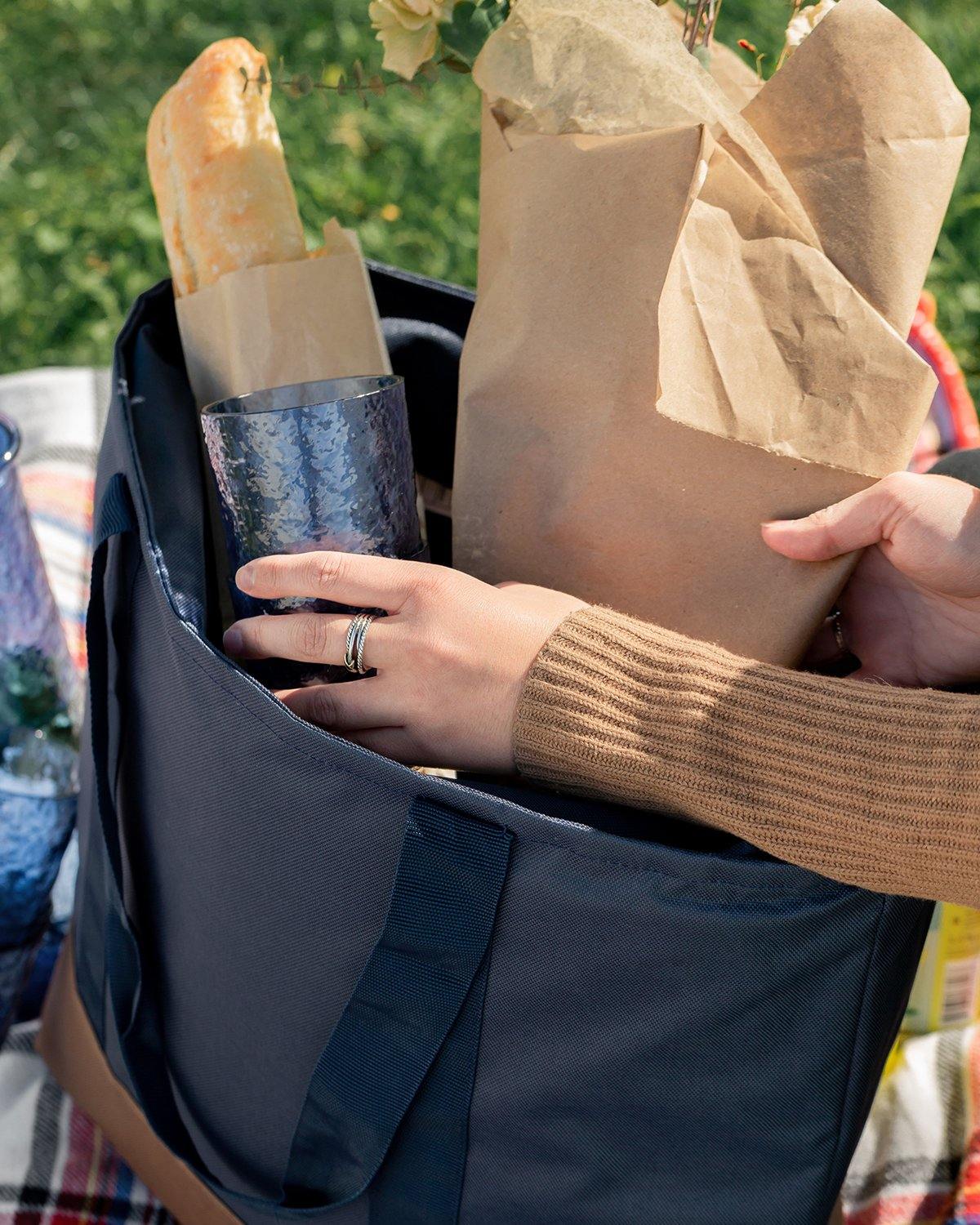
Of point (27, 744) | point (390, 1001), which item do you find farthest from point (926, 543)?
point (27, 744)

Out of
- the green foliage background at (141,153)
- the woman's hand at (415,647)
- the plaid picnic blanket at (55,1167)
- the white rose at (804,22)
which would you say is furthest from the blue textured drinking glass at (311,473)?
the green foliage background at (141,153)

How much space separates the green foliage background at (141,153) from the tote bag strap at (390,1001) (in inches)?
64.0

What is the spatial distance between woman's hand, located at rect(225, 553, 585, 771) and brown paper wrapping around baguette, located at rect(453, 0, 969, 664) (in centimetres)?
11

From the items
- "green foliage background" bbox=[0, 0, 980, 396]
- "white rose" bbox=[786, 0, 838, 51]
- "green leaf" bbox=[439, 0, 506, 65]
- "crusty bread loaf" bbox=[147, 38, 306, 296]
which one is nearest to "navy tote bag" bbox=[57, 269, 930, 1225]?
"crusty bread loaf" bbox=[147, 38, 306, 296]

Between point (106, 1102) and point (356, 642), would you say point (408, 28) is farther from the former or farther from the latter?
point (106, 1102)

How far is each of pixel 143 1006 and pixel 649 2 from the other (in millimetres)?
859

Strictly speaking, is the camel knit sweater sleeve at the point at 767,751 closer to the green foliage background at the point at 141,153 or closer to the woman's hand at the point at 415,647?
the woman's hand at the point at 415,647

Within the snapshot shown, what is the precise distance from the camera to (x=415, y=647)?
833 mm

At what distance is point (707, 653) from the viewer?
0.81 m

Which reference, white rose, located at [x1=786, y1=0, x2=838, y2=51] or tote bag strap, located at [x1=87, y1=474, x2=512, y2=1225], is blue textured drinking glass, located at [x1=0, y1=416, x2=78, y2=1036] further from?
white rose, located at [x1=786, y1=0, x2=838, y2=51]

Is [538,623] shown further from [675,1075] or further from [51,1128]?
[51,1128]

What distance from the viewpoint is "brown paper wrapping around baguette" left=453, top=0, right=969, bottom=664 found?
805mm

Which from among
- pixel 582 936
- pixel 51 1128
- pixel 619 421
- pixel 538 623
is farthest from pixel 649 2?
pixel 51 1128

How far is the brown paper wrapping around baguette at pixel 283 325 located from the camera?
93 cm
